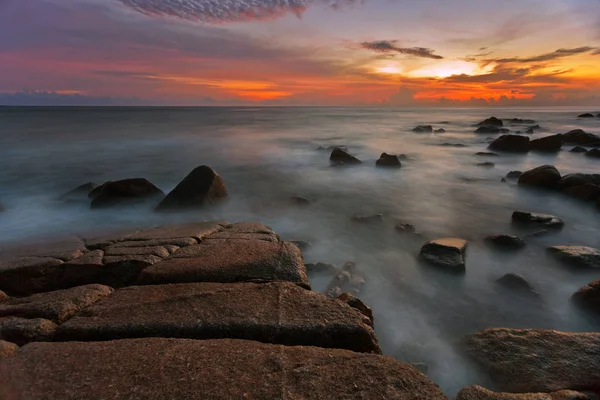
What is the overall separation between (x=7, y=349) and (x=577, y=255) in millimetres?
6543

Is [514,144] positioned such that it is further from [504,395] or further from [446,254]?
[504,395]

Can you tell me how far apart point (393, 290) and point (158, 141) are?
20.7 metres

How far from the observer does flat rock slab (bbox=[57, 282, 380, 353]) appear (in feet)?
7.32

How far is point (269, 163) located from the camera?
1445 centimetres

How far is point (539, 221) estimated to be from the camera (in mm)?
6719

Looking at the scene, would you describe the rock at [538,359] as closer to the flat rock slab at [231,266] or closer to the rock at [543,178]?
the flat rock slab at [231,266]

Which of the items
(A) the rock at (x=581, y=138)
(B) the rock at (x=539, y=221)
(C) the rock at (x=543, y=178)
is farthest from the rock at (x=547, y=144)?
(B) the rock at (x=539, y=221)

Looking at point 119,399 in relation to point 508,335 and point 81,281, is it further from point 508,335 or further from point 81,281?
point 508,335

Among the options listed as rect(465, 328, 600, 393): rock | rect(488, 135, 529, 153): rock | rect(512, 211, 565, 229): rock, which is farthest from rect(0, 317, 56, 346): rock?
rect(488, 135, 529, 153): rock

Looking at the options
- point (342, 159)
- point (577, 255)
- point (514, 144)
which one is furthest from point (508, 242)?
point (514, 144)

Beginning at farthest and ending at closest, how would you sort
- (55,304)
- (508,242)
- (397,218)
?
(397,218)
(508,242)
(55,304)

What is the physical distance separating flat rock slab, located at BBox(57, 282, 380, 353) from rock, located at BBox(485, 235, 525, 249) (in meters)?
4.31

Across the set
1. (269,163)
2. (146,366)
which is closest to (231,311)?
(146,366)

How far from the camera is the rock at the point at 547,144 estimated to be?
16047mm
